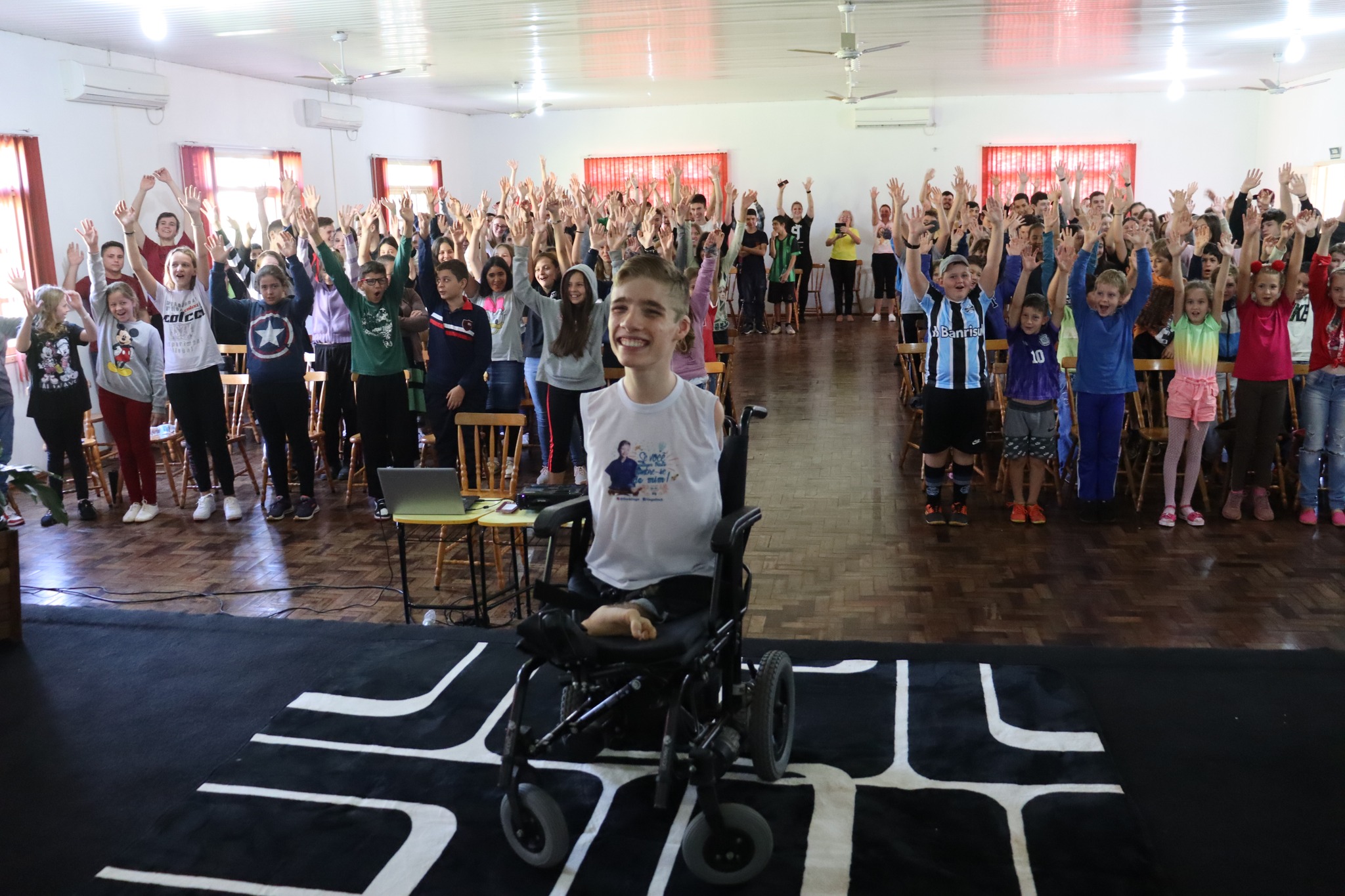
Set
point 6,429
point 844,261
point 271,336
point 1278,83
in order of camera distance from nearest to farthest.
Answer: point 271,336 < point 6,429 < point 1278,83 < point 844,261

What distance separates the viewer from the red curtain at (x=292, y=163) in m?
12.1

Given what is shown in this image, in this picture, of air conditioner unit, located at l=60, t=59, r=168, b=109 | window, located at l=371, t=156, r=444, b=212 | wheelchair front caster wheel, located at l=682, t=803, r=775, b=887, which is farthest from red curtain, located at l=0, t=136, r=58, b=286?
wheelchair front caster wheel, located at l=682, t=803, r=775, b=887

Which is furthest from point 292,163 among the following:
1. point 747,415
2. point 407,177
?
point 747,415

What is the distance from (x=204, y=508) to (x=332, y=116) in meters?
8.09

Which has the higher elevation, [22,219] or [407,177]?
[407,177]

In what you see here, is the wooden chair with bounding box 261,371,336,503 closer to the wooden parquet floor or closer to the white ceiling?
the wooden parquet floor

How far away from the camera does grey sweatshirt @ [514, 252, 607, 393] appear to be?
589 cm

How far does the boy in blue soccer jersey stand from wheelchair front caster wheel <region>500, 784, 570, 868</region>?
3538 millimetres

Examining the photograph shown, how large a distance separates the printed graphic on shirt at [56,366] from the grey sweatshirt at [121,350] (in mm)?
308

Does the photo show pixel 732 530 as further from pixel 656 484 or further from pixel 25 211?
pixel 25 211

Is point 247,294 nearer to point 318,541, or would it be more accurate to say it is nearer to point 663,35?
point 318,541

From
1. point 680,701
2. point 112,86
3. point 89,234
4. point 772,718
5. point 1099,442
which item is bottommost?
point 772,718

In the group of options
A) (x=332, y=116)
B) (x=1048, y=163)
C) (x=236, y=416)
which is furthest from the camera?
(x=1048, y=163)

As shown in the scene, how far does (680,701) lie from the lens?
2650 millimetres
